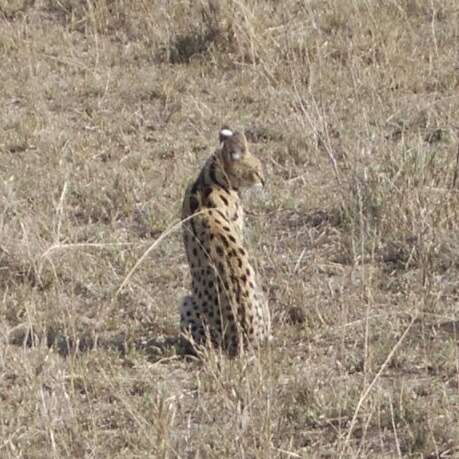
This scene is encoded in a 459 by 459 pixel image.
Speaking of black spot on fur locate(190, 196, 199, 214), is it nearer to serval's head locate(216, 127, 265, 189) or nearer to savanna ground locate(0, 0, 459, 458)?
serval's head locate(216, 127, 265, 189)

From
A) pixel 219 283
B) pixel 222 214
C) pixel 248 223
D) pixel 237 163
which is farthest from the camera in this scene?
pixel 248 223

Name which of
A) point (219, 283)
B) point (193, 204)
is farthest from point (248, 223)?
point (219, 283)

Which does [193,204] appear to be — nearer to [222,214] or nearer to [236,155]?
[222,214]

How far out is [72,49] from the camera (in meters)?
10.0

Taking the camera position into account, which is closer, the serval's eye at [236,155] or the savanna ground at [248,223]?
the savanna ground at [248,223]

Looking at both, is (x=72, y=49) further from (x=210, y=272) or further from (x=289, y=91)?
(x=210, y=272)

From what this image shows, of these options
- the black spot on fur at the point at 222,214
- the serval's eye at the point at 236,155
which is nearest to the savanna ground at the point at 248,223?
the black spot on fur at the point at 222,214

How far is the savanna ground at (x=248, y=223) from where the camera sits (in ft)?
18.1

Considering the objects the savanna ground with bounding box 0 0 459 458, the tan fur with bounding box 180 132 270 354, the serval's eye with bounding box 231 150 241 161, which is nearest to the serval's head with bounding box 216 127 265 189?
the serval's eye with bounding box 231 150 241 161

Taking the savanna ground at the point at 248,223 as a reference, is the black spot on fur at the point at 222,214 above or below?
above

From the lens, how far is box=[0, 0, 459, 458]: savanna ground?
5.52m

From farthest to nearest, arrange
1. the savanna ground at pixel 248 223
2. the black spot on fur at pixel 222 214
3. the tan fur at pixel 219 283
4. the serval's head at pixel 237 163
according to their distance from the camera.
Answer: the serval's head at pixel 237 163
the black spot on fur at pixel 222 214
the tan fur at pixel 219 283
the savanna ground at pixel 248 223

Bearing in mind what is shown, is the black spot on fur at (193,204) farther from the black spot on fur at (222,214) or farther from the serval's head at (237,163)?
the serval's head at (237,163)

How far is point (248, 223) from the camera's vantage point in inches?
300
